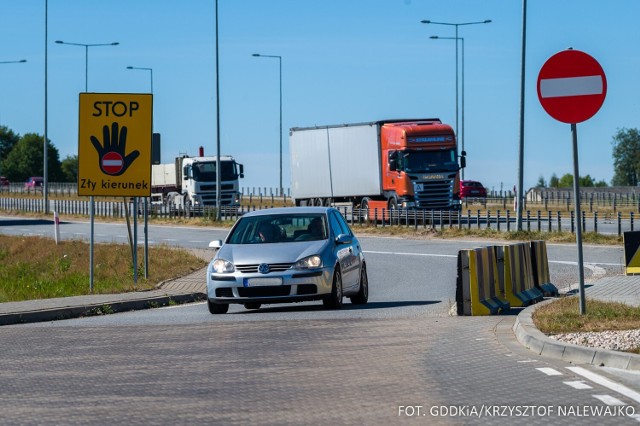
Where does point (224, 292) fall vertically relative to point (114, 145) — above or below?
below

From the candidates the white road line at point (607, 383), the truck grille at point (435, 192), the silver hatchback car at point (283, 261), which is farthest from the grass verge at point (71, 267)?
the white road line at point (607, 383)

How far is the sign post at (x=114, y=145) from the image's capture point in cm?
2316

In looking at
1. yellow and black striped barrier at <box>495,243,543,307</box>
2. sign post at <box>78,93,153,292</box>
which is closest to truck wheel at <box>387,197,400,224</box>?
sign post at <box>78,93,153,292</box>

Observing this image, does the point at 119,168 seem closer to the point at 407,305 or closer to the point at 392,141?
the point at 407,305

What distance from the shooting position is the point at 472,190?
90.6 m

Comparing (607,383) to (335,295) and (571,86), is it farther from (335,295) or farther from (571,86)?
(335,295)

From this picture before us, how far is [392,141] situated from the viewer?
51875mm

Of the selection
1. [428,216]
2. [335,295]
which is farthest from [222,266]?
[428,216]

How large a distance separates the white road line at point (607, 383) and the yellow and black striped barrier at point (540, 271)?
8.71 meters

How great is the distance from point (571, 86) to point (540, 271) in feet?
22.7

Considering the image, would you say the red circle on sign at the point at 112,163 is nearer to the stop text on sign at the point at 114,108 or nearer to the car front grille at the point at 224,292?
the stop text on sign at the point at 114,108

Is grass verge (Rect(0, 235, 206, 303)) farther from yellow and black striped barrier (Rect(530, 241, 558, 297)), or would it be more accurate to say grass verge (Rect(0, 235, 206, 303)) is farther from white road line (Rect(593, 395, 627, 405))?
white road line (Rect(593, 395, 627, 405))

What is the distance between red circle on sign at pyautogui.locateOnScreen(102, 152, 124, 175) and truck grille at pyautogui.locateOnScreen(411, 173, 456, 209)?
2824 cm

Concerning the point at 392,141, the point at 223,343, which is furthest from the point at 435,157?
the point at 223,343
